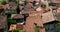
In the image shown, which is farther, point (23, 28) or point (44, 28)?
point (23, 28)

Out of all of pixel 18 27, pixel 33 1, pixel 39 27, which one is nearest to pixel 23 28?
pixel 18 27

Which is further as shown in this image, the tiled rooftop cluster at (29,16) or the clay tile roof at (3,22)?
the tiled rooftop cluster at (29,16)

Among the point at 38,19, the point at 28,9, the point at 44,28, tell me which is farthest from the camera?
the point at 28,9

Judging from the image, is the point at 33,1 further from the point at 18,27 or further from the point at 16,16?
the point at 18,27

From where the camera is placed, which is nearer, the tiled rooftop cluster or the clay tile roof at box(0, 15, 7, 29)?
the clay tile roof at box(0, 15, 7, 29)

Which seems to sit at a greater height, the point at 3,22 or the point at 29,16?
the point at 3,22

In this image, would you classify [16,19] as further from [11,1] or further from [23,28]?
[11,1]

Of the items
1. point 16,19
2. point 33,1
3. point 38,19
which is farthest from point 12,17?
point 33,1

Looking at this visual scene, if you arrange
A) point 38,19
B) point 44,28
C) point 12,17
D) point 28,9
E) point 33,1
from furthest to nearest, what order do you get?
point 33,1 → point 28,9 → point 12,17 → point 38,19 → point 44,28

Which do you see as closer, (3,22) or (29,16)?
(3,22)
